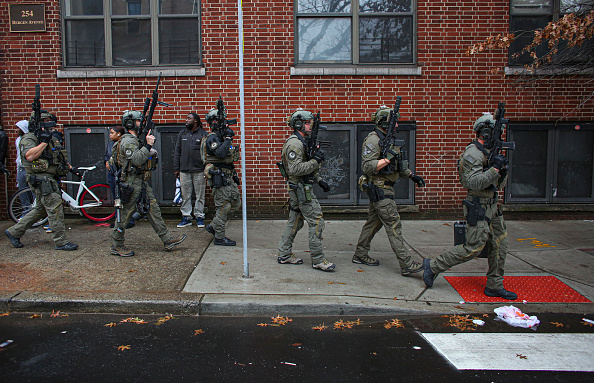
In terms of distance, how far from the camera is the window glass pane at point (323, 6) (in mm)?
8938

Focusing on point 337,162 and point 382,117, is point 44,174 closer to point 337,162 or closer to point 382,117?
point 382,117

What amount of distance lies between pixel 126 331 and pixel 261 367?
1509 mm

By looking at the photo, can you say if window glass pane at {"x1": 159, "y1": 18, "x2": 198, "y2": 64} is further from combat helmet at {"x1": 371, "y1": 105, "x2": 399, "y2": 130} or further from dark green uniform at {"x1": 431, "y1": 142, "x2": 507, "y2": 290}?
dark green uniform at {"x1": 431, "y1": 142, "x2": 507, "y2": 290}

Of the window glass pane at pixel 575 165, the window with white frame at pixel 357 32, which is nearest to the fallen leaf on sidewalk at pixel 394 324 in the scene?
the window with white frame at pixel 357 32

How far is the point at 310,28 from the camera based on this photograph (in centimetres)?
898

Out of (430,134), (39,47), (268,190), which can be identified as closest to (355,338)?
(268,190)

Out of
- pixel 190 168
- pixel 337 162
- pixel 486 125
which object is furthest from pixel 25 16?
pixel 486 125

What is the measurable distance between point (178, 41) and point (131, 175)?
12.5 ft

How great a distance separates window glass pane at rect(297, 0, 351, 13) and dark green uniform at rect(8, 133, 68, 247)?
5086 mm

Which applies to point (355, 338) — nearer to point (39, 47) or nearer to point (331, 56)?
point (331, 56)

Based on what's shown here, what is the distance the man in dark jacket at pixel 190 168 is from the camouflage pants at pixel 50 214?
217 centimetres

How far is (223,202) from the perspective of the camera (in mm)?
6980

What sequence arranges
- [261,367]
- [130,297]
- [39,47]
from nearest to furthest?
[261,367] → [130,297] → [39,47]

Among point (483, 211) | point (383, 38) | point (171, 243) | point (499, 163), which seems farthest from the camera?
point (383, 38)
